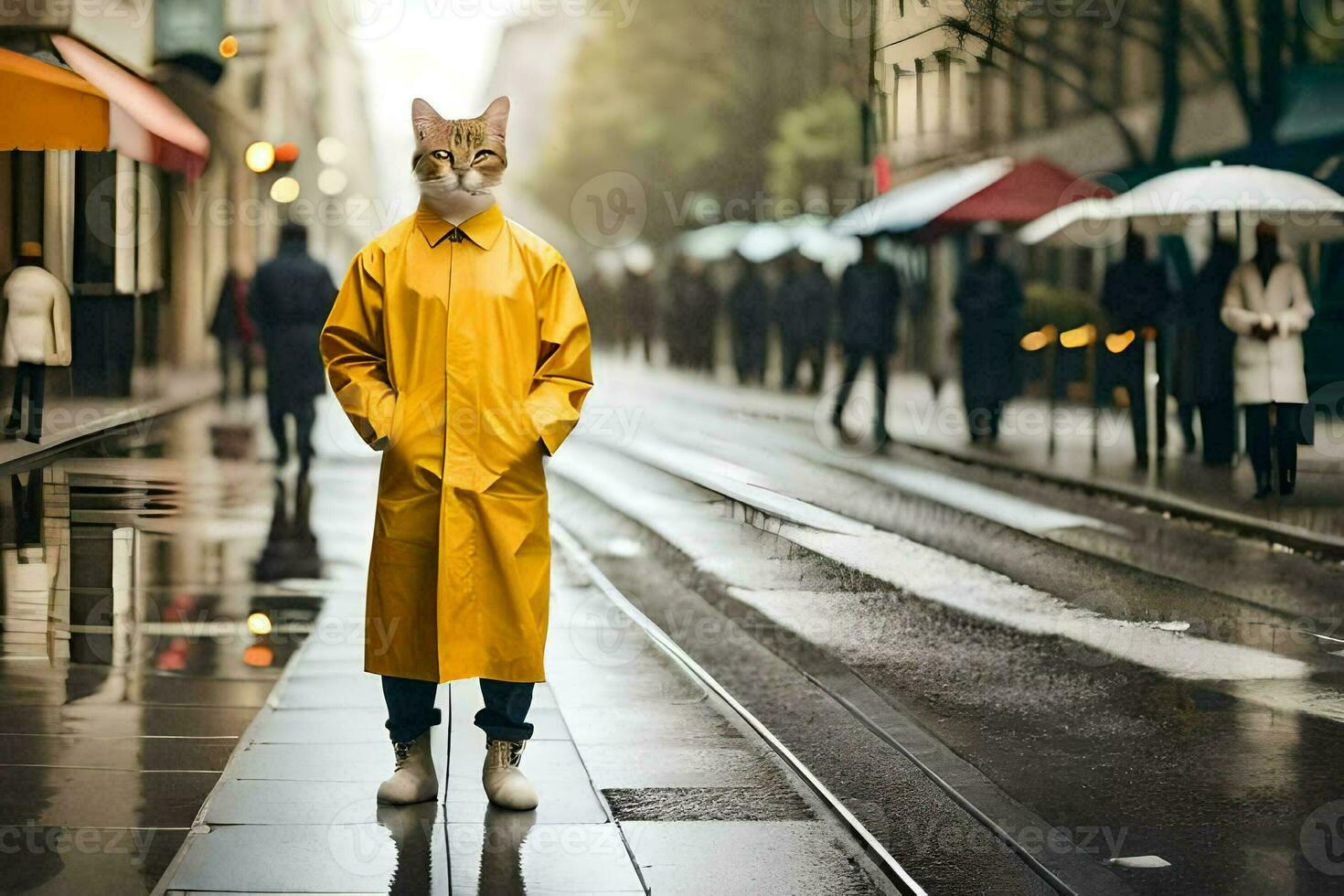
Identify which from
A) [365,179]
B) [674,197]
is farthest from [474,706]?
[365,179]

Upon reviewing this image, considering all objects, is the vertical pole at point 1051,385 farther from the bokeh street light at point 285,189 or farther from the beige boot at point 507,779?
the beige boot at point 507,779

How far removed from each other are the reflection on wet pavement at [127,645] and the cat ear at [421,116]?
183 centimetres

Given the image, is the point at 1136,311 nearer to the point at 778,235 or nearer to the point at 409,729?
the point at 778,235

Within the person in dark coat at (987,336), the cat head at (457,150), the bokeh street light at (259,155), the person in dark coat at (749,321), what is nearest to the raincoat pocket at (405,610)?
the cat head at (457,150)

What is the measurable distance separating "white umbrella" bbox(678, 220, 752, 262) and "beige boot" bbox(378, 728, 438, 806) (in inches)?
223

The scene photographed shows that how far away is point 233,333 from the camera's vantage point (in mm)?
14289

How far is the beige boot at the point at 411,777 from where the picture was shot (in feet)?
16.4

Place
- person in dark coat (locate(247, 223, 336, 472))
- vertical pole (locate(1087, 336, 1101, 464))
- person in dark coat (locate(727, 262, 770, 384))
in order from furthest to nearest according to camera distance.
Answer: vertical pole (locate(1087, 336, 1101, 464))
person in dark coat (locate(247, 223, 336, 472))
person in dark coat (locate(727, 262, 770, 384))

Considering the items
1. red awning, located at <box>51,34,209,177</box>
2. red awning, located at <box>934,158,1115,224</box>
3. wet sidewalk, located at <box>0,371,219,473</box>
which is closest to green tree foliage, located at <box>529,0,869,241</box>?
red awning, located at <box>934,158,1115,224</box>

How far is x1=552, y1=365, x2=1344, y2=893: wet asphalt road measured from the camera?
514 cm

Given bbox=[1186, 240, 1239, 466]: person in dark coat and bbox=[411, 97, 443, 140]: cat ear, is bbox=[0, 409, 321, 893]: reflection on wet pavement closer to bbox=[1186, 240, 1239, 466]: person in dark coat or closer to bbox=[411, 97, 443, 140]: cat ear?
bbox=[411, 97, 443, 140]: cat ear

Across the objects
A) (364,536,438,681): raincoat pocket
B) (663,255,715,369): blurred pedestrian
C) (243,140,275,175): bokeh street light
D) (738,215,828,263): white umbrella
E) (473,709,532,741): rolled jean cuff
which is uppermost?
(243,140,275,175): bokeh street light

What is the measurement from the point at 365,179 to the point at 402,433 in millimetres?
13852

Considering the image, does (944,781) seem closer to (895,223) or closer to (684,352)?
(895,223)
